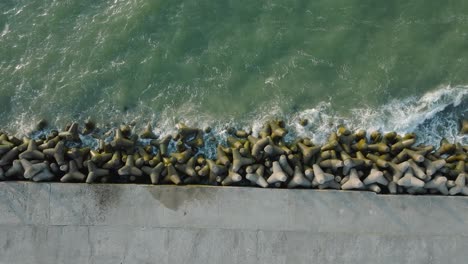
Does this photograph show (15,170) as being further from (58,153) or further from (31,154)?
(58,153)

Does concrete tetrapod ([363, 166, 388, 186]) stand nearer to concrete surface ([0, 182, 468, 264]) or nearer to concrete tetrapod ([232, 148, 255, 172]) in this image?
concrete surface ([0, 182, 468, 264])

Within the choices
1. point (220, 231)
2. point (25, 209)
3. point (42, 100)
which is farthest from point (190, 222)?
point (42, 100)

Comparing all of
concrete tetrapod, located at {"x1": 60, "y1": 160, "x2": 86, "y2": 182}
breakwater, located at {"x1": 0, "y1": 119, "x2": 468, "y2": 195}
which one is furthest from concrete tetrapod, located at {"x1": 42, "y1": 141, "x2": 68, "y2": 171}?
concrete tetrapod, located at {"x1": 60, "y1": 160, "x2": 86, "y2": 182}

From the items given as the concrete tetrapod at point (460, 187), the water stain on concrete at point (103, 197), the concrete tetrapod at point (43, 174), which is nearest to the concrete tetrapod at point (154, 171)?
the water stain on concrete at point (103, 197)

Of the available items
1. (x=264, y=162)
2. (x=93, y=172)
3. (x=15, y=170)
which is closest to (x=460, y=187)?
(x=264, y=162)

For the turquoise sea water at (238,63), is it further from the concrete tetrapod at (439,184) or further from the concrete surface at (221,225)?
the concrete surface at (221,225)

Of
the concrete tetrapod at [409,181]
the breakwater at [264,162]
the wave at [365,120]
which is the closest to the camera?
the concrete tetrapod at [409,181]

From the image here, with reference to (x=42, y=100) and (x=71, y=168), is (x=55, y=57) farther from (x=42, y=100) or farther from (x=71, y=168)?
(x=71, y=168)
